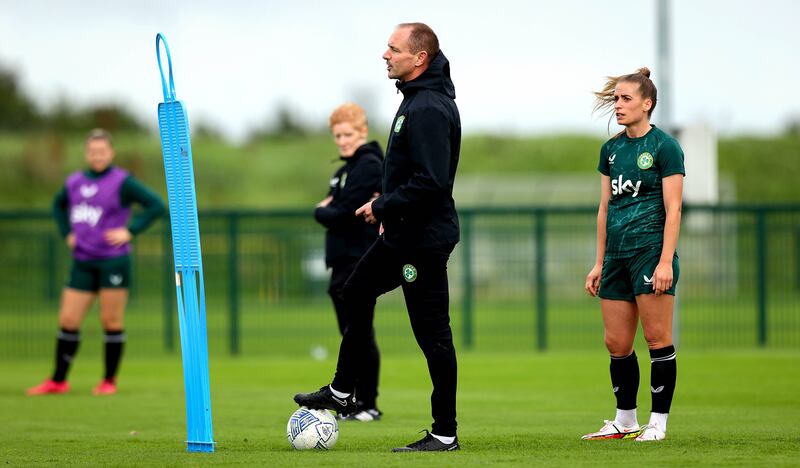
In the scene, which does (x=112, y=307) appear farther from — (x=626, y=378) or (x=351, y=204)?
(x=626, y=378)

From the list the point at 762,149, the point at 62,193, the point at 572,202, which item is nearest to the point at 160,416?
the point at 62,193

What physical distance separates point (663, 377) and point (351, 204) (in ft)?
8.78

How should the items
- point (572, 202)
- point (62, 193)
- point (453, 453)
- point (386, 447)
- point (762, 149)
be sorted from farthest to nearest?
point (762, 149) → point (572, 202) → point (62, 193) → point (386, 447) → point (453, 453)

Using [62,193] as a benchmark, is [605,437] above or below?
below

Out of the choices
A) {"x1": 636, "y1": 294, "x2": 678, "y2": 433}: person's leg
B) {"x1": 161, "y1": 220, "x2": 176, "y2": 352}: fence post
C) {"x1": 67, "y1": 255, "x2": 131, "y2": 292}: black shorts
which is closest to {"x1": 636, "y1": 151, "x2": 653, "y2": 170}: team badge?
{"x1": 636, "y1": 294, "x2": 678, "y2": 433}: person's leg

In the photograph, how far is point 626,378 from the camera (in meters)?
7.49

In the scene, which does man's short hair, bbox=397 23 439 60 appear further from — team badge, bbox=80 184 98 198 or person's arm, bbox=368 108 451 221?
team badge, bbox=80 184 98 198

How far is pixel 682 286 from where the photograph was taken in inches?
701

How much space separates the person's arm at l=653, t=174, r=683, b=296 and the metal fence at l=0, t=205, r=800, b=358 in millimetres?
9223

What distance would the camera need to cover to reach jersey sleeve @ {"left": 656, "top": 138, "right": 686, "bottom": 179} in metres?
7.06

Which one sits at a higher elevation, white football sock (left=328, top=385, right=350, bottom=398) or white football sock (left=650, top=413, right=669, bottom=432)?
white football sock (left=328, top=385, right=350, bottom=398)

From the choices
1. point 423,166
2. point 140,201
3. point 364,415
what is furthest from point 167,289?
point 423,166

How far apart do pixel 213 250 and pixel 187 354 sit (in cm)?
1085

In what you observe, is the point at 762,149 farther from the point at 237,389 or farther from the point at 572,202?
the point at 237,389
